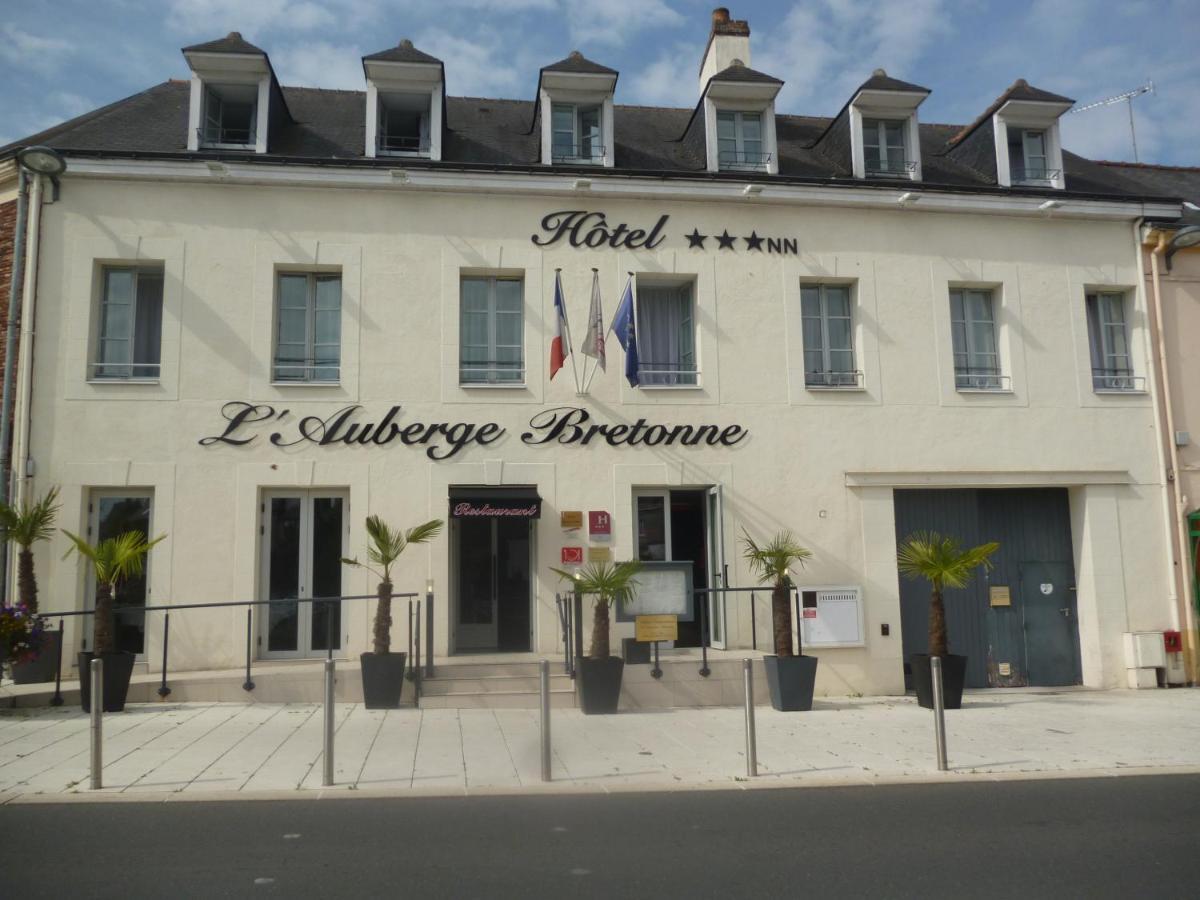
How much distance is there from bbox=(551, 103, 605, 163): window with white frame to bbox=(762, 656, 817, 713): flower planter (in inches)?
311

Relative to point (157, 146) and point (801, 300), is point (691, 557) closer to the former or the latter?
point (801, 300)

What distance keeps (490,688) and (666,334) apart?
592cm

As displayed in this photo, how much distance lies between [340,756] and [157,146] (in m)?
9.40

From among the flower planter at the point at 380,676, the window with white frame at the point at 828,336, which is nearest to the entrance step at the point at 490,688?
the flower planter at the point at 380,676

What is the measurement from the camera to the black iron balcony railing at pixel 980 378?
14.4 metres

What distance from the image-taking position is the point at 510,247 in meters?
13.5

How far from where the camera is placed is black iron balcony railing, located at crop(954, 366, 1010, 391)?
14406 millimetres

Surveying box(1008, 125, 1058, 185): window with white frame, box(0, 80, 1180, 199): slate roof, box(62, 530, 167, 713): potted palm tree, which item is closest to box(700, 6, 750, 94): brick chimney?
box(0, 80, 1180, 199): slate roof

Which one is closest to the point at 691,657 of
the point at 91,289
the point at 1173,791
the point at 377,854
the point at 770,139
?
the point at 1173,791

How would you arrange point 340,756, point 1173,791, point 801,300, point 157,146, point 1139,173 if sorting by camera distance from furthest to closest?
1. point 1139,173
2. point 801,300
3. point 157,146
4. point 340,756
5. point 1173,791

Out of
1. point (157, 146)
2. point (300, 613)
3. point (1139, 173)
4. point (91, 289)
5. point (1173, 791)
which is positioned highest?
point (1139, 173)

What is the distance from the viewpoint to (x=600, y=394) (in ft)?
44.0

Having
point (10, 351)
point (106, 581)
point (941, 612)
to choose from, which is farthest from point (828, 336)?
point (10, 351)

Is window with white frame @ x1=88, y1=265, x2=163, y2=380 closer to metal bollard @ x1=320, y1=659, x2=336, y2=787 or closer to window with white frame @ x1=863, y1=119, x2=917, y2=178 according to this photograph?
metal bollard @ x1=320, y1=659, x2=336, y2=787
